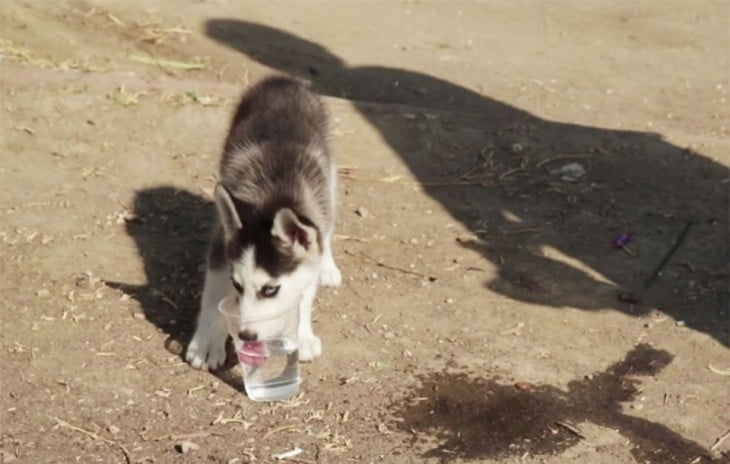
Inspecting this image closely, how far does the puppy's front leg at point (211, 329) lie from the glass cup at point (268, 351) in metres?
0.21

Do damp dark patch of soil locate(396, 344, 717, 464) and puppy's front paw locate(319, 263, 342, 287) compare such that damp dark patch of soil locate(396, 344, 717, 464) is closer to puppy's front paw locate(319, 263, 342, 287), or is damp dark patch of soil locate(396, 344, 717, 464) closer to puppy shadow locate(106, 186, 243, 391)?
puppy shadow locate(106, 186, 243, 391)

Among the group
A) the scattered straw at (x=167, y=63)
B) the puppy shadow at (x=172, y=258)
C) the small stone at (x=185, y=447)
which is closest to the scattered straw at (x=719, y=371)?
the puppy shadow at (x=172, y=258)

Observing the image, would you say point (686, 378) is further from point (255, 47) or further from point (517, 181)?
point (255, 47)

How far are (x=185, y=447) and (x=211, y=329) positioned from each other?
2.71 ft

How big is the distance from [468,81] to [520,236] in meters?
3.39

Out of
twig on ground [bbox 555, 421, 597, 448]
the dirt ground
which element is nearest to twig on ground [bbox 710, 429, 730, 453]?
the dirt ground

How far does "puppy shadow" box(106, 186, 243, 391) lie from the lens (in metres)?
6.18

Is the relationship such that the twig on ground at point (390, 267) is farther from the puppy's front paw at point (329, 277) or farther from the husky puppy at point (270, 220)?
the puppy's front paw at point (329, 277)

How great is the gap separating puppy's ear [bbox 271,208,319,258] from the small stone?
0.95m

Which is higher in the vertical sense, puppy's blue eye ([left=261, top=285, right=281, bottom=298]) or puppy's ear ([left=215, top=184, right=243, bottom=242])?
puppy's ear ([left=215, top=184, right=243, bottom=242])

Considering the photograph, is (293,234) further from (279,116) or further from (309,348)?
(279,116)

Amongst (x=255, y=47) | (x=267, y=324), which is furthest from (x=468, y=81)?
(x=267, y=324)

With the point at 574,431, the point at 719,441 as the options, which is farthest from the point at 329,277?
the point at 719,441

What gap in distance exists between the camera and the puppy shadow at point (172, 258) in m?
6.18
